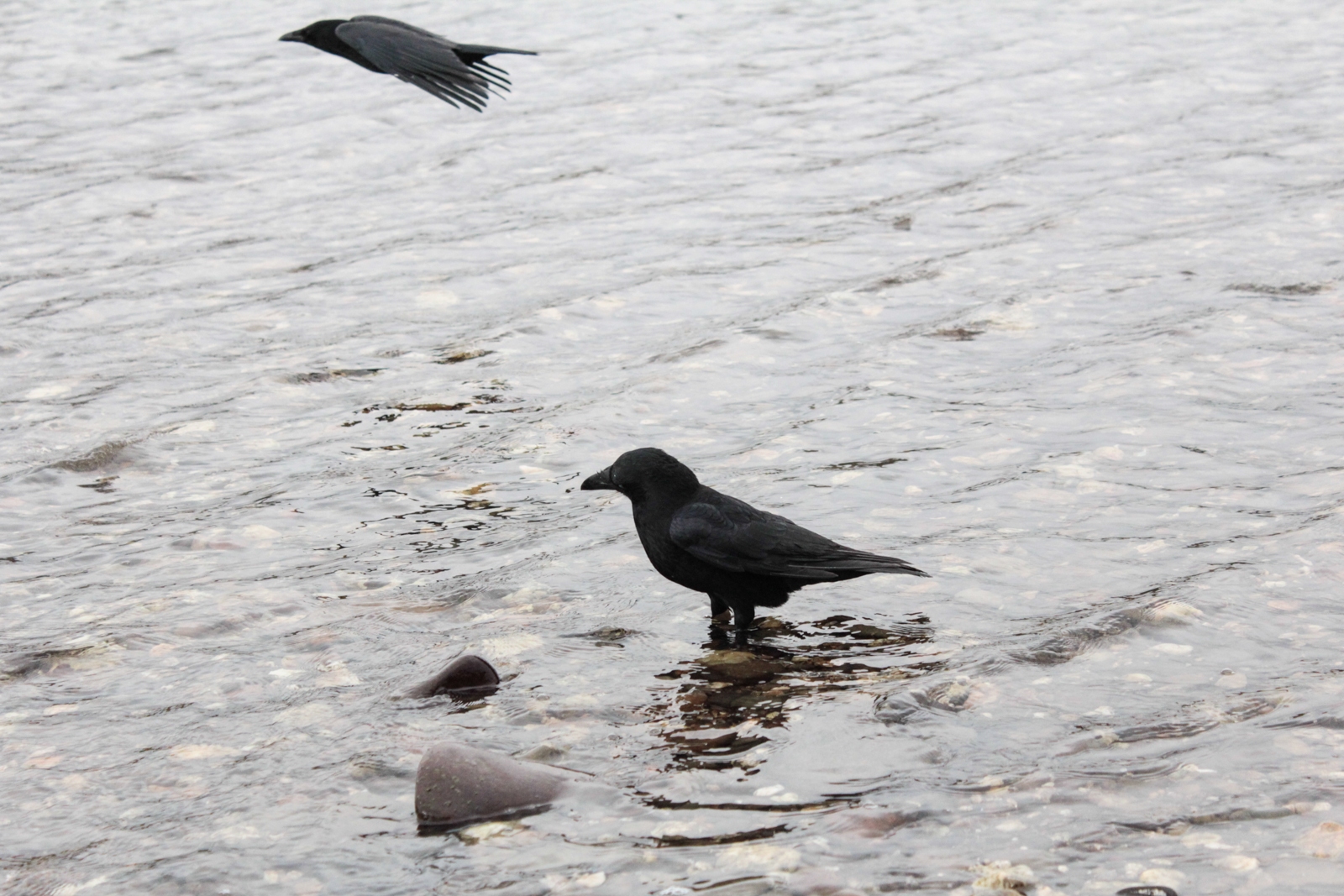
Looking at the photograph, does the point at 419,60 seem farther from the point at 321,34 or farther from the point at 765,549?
the point at 765,549

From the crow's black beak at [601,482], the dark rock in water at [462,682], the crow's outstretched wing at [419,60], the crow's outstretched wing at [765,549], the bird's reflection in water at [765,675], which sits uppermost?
the crow's outstretched wing at [419,60]

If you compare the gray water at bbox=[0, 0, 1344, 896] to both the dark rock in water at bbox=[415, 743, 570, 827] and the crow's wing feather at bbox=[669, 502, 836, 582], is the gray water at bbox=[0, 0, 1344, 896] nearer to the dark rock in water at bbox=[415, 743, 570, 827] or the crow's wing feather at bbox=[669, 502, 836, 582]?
the dark rock in water at bbox=[415, 743, 570, 827]

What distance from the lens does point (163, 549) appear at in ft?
22.2

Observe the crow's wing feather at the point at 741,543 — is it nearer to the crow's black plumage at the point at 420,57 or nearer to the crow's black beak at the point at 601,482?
the crow's black beak at the point at 601,482

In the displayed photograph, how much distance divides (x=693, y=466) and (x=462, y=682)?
2.46 meters

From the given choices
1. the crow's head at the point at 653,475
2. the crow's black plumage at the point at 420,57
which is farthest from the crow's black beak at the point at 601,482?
the crow's black plumage at the point at 420,57

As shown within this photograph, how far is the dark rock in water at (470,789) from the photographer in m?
4.52

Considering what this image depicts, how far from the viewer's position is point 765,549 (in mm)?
5797

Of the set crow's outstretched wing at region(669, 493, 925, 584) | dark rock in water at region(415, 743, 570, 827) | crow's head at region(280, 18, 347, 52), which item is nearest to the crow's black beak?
crow's outstretched wing at region(669, 493, 925, 584)

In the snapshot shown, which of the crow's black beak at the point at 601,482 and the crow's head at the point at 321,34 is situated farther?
the crow's head at the point at 321,34

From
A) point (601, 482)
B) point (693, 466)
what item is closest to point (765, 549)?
point (601, 482)

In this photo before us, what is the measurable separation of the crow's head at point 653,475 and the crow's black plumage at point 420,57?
9.66 feet

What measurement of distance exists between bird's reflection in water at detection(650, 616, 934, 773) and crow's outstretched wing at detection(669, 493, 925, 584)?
0.27 m

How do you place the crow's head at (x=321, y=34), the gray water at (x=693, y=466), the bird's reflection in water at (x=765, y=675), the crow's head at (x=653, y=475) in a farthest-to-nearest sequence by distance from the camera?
1. the crow's head at (x=321, y=34)
2. the crow's head at (x=653, y=475)
3. the bird's reflection in water at (x=765, y=675)
4. the gray water at (x=693, y=466)
